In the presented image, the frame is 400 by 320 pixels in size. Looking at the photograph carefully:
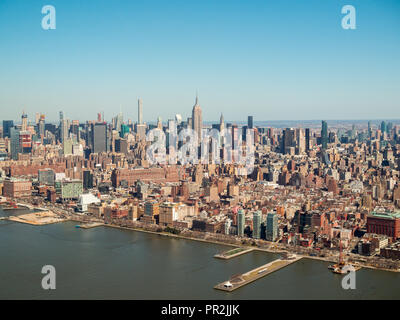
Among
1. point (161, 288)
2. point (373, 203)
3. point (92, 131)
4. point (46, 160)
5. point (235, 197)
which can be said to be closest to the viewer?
point (161, 288)

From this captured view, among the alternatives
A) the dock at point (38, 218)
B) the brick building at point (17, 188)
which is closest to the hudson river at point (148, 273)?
the dock at point (38, 218)

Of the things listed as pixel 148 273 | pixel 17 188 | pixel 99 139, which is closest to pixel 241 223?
pixel 148 273

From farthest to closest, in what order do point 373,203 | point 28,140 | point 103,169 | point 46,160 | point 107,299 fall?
point 28,140
point 46,160
point 103,169
point 373,203
point 107,299

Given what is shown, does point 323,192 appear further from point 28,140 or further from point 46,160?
Result: point 28,140

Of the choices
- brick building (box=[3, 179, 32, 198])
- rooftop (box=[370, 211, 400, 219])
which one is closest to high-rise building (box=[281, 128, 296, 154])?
brick building (box=[3, 179, 32, 198])

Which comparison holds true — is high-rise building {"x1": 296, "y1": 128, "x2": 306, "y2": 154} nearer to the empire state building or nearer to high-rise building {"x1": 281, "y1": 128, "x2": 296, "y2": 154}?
high-rise building {"x1": 281, "y1": 128, "x2": 296, "y2": 154}

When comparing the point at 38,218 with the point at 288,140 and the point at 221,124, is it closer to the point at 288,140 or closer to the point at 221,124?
the point at 288,140
